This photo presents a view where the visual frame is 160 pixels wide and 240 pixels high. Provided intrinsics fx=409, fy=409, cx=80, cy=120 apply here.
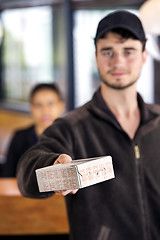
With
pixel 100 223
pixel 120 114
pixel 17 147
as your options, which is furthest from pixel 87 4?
pixel 100 223

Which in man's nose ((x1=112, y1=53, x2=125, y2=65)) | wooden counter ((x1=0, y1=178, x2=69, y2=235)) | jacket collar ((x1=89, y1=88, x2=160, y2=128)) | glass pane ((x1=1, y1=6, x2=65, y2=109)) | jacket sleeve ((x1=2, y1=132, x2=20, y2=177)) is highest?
glass pane ((x1=1, y1=6, x2=65, y2=109))

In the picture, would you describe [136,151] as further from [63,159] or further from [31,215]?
[31,215]

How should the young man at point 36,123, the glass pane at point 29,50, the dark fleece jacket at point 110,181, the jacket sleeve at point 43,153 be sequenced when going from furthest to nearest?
1. the glass pane at point 29,50
2. the young man at point 36,123
3. the dark fleece jacket at point 110,181
4. the jacket sleeve at point 43,153

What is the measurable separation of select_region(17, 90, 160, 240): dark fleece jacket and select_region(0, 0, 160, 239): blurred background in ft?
7.52

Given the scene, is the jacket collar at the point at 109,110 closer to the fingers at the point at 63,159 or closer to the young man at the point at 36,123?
the fingers at the point at 63,159

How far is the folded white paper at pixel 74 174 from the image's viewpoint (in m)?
0.95

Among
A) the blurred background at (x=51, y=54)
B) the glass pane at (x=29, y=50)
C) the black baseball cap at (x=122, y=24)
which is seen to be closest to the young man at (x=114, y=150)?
the black baseball cap at (x=122, y=24)

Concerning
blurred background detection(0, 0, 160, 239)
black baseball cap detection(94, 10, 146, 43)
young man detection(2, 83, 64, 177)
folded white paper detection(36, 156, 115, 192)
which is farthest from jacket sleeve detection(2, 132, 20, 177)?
folded white paper detection(36, 156, 115, 192)

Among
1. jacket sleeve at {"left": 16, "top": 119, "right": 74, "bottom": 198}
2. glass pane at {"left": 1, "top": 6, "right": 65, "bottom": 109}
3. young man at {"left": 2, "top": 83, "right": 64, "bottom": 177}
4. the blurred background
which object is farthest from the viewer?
glass pane at {"left": 1, "top": 6, "right": 65, "bottom": 109}

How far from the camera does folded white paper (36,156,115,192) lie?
953 mm

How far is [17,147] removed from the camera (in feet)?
8.71

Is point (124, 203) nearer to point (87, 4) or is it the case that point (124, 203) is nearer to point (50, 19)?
point (87, 4)

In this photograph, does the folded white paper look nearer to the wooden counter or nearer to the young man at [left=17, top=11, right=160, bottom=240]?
the young man at [left=17, top=11, right=160, bottom=240]

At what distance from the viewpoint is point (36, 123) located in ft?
8.76
